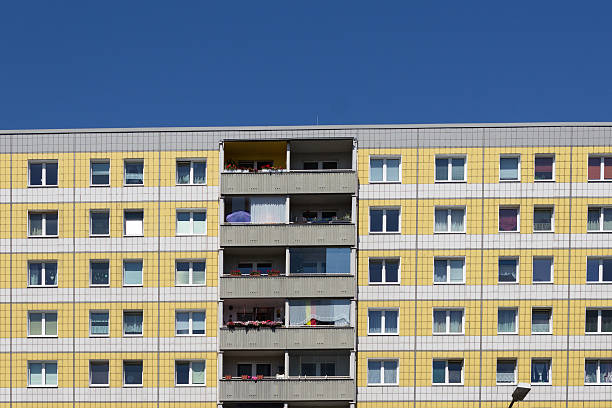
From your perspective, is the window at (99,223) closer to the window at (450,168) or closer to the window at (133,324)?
the window at (133,324)

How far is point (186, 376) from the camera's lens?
34469mm

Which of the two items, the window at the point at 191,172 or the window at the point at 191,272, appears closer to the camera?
the window at the point at 191,272

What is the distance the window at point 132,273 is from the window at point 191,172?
16.3 ft

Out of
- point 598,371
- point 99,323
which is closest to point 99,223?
point 99,323

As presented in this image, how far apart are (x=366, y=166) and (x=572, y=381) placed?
50.6 ft

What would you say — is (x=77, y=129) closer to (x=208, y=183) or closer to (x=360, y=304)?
(x=208, y=183)

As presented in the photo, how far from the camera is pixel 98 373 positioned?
34625 millimetres

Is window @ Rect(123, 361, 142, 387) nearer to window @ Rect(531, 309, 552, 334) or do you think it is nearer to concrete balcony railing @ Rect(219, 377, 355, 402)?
concrete balcony railing @ Rect(219, 377, 355, 402)

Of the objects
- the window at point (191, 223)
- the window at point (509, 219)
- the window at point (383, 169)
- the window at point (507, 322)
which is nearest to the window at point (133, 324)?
the window at point (191, 223)

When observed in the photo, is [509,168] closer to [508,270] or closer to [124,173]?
[508,270]

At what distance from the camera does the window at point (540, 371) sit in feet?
111

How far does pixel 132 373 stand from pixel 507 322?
1999 cm

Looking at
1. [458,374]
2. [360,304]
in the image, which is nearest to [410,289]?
[360,304]

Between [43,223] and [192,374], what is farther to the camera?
[43,223]
